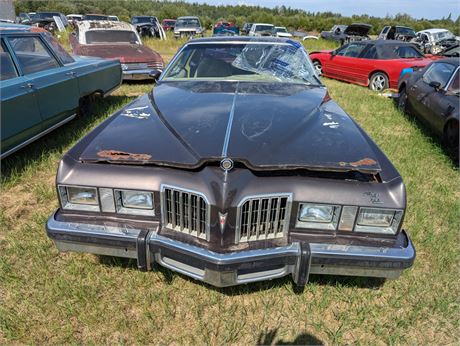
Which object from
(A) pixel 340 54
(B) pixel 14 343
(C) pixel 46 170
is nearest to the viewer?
(B) pixel 14 343

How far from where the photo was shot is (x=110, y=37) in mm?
9133

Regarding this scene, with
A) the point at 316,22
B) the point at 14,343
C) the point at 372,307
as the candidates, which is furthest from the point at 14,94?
the point at 316,22

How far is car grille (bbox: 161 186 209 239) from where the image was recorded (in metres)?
1.83

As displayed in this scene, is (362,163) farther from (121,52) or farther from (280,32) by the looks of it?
(280,32)

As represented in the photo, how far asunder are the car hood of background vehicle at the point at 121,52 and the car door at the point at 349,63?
517 cm

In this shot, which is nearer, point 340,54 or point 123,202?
point 123,202

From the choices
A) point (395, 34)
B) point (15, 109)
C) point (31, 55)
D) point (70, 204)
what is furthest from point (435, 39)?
point (70, 204)

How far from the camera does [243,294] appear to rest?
234cm

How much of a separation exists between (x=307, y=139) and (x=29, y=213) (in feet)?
8.70

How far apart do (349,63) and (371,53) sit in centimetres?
66

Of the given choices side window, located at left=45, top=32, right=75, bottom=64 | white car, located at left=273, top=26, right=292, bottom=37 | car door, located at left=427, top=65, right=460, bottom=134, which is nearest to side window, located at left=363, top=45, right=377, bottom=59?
car door, located at left=427, top=65, right=460, bottom=134

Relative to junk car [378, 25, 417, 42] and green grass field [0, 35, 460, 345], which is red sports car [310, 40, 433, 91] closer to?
green grass field [0, 35, 460, 345]

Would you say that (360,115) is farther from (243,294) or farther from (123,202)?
(123,202)

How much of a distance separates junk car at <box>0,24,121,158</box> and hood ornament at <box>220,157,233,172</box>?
2.74 metres
